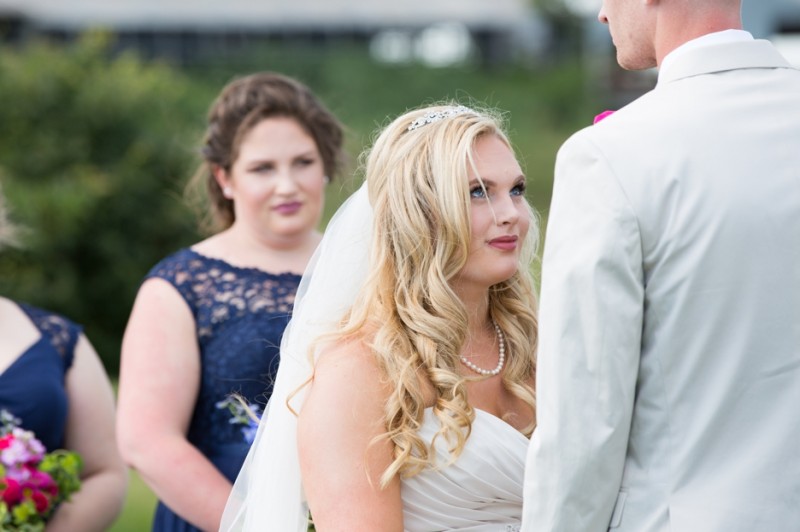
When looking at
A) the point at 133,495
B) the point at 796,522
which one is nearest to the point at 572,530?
the point at 796,522

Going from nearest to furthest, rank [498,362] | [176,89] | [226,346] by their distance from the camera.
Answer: [498,362] < [226,346] < [176,89]

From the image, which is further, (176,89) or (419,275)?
(176,89)

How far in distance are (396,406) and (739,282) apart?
0.85 meters

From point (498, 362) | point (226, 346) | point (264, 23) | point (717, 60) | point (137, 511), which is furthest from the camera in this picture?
point (264, 23)

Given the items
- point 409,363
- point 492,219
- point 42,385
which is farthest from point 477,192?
point 42,385

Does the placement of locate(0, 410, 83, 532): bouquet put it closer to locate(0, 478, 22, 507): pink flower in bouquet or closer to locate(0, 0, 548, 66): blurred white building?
locate(0, 478, 22, 507): pink flower in bouquet

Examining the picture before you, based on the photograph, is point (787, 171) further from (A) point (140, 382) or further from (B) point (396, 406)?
(A) point (140, 382)

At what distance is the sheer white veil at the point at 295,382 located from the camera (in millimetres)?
2898

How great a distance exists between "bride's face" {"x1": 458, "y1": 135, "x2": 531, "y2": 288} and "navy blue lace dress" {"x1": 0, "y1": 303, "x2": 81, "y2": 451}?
1.76 meters

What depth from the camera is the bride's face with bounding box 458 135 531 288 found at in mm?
2799

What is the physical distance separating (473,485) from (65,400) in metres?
1.84

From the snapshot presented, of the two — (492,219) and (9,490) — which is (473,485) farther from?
(9,490)

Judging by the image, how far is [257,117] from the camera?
13.4 ft

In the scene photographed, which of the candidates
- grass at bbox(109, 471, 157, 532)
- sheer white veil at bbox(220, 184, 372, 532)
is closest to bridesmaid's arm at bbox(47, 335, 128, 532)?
sheer white veil at bbox(220, 184, 372, 532)
